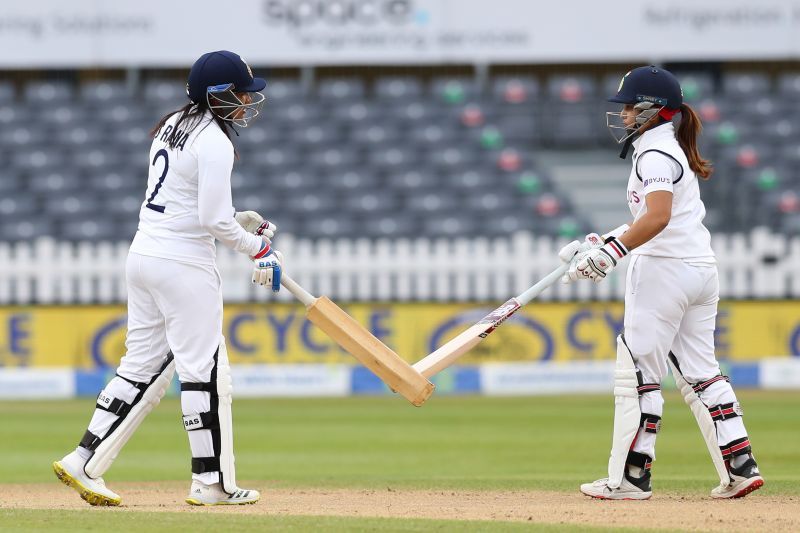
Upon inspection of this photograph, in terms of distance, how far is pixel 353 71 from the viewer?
70.7ft

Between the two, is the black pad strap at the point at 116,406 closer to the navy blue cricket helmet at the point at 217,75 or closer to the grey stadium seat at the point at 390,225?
the navy blue cricket helmet at the point at 217,75

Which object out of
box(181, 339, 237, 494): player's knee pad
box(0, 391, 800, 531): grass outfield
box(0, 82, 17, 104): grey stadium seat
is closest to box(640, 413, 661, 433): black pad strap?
box(0, 391, 800, 531): grass outfield

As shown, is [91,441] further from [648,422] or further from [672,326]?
[672,326]

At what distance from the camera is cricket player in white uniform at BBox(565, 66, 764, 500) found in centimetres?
683

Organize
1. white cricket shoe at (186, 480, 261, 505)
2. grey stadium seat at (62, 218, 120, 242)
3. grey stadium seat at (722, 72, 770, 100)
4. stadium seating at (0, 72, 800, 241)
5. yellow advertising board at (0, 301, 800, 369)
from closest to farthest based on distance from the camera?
white cricket shoe at (186, 480, 261, 505)
yellow advertising board at (0, 301, 800, 369)
grey stadium seat at (62, 218, 120, 242)
stadium seating at (0, 72, 800, 241)
grey stadium seat at (722, 72, 770, 100)

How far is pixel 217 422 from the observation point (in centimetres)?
665

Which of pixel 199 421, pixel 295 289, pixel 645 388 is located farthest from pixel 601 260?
pixel 199 421

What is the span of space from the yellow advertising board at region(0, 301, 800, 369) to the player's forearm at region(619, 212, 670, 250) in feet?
29.2

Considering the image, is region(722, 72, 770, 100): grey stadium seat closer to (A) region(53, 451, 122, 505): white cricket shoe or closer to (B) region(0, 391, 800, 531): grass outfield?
(B) region(0, 391, 800, 531): grass outfield

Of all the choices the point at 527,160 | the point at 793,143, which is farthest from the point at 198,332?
the point at 793,143

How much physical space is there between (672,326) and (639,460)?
0.69 metres

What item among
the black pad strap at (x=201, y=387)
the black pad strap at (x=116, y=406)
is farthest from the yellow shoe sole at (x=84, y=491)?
the black pad strap at (x=201, y=387)

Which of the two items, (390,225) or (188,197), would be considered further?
(390,225)

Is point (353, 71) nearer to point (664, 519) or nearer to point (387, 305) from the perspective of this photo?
point (387, 305)
